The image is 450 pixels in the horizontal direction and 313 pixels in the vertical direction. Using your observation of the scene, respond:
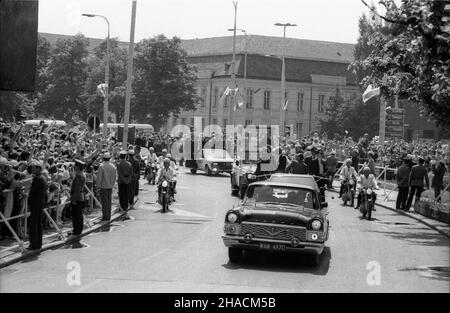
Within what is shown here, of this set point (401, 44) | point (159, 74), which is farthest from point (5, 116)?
point (401, 44)

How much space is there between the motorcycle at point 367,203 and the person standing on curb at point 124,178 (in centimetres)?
729

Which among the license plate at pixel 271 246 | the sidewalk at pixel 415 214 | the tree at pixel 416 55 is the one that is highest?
the tree at pixel 416 55

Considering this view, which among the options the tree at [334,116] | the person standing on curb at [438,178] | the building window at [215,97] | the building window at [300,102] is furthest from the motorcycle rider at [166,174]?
the building window at [300,102]

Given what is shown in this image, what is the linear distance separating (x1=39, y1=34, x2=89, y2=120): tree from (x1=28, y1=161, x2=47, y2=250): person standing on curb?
8101 centimetres

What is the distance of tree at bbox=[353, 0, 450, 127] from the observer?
1633cm

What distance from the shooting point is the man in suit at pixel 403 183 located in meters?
29.4

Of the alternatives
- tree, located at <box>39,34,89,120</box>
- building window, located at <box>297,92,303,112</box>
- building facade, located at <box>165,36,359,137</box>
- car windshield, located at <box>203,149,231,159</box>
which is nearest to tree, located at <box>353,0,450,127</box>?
car windshield, located at <box>203,149,231,159</box>

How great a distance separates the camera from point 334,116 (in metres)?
100

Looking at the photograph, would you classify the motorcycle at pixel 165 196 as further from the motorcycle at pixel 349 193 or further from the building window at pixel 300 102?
the building window at pixel 300 102

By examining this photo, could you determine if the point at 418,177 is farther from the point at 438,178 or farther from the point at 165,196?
the point at 165,196

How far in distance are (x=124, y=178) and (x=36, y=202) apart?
8003 mm
